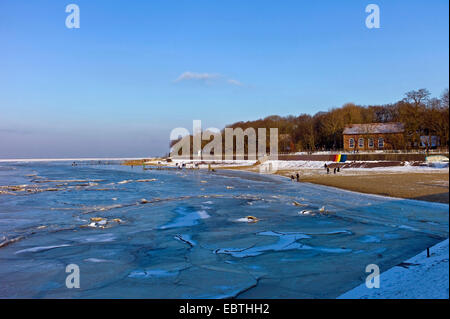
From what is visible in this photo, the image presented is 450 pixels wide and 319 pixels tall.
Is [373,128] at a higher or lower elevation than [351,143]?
higher

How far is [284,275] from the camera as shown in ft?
23.8

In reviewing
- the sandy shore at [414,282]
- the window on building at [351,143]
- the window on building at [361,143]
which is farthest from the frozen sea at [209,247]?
the window on building at [351,143]

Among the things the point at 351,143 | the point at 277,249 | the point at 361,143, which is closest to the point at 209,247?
the point at 277,249

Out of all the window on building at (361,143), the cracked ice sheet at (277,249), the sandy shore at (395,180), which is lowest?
the cracked ice sheet at (277,249)

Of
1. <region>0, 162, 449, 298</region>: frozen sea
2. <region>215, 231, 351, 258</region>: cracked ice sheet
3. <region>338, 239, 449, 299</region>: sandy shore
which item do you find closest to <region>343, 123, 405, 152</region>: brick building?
<region>0, 162, 449, 298</region>: frozen sea

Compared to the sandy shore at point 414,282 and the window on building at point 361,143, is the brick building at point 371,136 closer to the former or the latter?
the window on building at point 361,143

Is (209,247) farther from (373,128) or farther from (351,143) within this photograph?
(351,143)

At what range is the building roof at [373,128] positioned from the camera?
62366 millimetres

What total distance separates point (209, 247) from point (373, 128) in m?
65.5

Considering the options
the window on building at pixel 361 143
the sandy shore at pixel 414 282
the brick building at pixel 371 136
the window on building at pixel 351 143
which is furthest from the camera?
the window on building at pixel 351 143

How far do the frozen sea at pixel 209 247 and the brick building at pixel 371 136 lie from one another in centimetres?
4718

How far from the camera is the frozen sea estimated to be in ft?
21.8

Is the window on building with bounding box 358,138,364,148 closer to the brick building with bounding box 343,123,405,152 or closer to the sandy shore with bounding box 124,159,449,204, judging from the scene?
the brick building with bounding box 343,123,405,152

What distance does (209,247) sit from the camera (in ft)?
31.8
